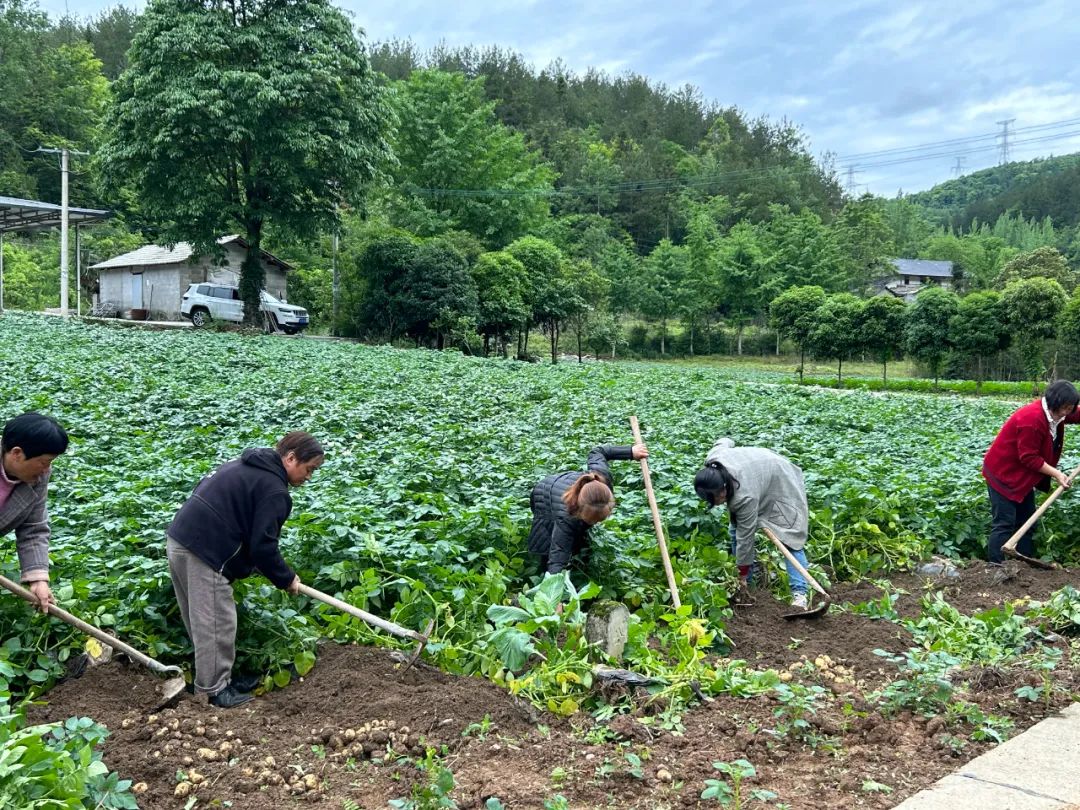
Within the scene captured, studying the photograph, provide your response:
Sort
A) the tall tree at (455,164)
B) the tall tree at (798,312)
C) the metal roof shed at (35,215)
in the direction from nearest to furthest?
1. the metal roof shed at (35,215)
2. the tall tree at (798,312)
3. the tall tree at (455,164)

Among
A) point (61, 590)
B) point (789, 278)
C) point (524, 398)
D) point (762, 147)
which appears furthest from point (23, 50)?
point (762, 147)

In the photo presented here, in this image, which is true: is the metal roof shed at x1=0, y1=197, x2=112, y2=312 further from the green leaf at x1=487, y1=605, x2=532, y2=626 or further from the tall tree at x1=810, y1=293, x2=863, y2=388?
the tall tree at x1=810, y1=293, x2=863, y2=388

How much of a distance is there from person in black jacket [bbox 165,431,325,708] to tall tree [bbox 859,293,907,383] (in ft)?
105

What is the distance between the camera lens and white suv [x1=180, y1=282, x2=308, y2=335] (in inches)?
1180

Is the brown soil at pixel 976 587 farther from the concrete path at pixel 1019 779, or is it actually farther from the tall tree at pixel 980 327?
the tall tree at pixel 980 327

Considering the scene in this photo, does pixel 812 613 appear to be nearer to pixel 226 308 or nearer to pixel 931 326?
pixel 226 308

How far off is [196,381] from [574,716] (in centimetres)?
1118

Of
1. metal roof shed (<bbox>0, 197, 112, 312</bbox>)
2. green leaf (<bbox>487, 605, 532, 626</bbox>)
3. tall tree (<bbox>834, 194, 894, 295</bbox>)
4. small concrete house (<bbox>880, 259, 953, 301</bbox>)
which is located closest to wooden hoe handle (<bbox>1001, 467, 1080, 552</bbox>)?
green leaf (<bbox>487, 605, 532, 626</bbox>)

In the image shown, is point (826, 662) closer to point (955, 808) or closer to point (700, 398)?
point (955, 808)

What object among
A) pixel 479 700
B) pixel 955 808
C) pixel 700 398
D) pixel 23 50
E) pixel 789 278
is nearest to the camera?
pixel 955 808

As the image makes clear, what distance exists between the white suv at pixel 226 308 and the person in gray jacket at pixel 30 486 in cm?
2684

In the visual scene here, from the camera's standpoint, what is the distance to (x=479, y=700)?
3.53 metres

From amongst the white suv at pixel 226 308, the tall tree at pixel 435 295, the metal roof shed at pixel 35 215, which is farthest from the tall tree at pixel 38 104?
the tall tree at pixel 435 295

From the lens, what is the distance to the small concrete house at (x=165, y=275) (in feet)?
112
